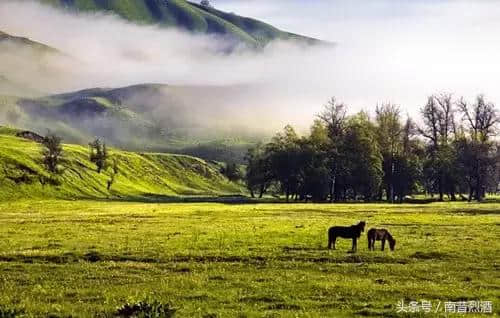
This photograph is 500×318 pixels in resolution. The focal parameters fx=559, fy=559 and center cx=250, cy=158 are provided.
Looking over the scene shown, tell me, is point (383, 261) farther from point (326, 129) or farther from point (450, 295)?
point (326, 129)

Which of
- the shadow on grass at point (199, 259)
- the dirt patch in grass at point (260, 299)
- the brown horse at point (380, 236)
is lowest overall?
the dirt patch in grass at point (260, 299)

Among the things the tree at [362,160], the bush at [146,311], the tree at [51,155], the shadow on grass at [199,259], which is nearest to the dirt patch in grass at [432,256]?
the shadow on grass at [199,259]

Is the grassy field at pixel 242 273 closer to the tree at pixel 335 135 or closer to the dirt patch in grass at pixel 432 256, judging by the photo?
the dirt patch in grass at pixel 432 256

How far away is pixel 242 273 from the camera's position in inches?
1154

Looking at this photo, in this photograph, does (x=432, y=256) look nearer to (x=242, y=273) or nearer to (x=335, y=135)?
(x=242, y=273)

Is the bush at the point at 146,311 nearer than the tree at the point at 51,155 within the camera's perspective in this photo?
Yes

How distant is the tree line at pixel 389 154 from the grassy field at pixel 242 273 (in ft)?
268

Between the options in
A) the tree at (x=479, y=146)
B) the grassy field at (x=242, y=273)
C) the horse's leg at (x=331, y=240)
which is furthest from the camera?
the tree at (x=479, y=146)

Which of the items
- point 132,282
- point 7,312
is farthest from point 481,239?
point 7,312

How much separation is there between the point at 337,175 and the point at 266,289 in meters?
112

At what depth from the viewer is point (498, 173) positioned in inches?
5320

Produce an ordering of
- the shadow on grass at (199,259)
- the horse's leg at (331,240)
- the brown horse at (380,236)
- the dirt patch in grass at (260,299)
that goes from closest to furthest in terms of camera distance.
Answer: the dirt patch in grass at (260,299) → the shadow on grass at (199,259) → the brown horse at (380,236) → the horse's leg at (331,240)

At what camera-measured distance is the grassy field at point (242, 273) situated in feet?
72.8

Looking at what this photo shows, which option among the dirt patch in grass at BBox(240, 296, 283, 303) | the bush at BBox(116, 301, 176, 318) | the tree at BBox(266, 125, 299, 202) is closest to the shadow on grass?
the dirt patch in grass at BBox(240, 296, 283, 303)
